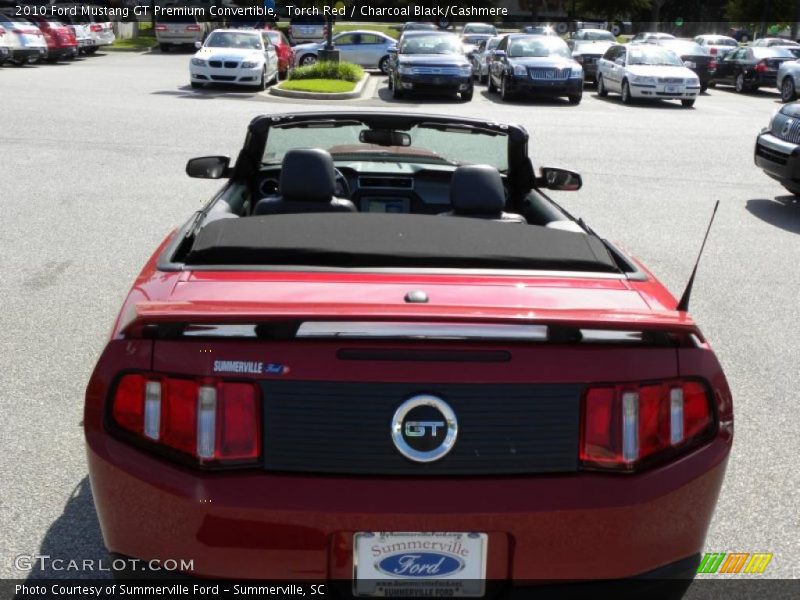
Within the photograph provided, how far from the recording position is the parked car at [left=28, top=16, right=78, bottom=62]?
33.0 m

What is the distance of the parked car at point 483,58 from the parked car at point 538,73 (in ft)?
6.99

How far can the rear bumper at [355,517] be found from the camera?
2414 mm

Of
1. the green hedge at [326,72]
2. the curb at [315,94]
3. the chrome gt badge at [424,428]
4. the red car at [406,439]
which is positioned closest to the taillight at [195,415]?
the red car at [406,439]

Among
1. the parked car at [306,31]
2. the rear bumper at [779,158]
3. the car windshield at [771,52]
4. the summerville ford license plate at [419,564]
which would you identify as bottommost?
the parked car at [306,31]

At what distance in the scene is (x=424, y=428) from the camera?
2.46 metres

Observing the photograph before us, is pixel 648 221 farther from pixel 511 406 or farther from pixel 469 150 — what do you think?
pixel 511 406

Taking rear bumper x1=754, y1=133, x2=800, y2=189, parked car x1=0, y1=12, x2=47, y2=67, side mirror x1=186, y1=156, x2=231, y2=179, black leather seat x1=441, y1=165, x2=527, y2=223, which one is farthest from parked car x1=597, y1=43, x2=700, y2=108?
black leather seat x1=441, y1=165, x2=527, y2=223

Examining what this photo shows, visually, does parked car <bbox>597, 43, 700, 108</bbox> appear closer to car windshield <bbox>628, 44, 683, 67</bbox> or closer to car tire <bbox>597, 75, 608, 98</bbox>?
car windshield <bbox>628, 44, 683, 67</bbox>

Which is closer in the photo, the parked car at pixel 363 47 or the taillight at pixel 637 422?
the taillight at pixel 637 422

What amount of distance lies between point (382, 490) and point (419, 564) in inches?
8.0

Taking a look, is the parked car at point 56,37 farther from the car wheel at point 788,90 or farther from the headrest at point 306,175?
the headrest at point 306,175

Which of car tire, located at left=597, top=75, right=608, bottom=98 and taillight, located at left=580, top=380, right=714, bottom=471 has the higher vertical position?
taillight, located at left=580, top=380, right=714, bottom=471

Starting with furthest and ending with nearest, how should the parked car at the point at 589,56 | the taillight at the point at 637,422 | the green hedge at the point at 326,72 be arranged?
1. the parked car at the point at 589,56
2. the green hedge at the point at 326,72
3. the taillight at the point at 637,422

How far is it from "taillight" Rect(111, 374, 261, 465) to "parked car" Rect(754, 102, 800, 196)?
992 cm
